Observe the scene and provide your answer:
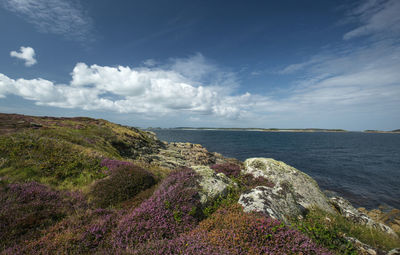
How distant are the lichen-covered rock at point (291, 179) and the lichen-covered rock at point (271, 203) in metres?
2.82

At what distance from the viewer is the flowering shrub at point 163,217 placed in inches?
189

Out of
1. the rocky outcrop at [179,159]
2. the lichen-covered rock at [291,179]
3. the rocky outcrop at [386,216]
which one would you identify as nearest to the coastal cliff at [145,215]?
the lichen-covered rock at [291,179]

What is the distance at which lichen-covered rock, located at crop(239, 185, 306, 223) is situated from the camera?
587 centimetres

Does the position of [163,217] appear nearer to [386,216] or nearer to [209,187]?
[209,187]

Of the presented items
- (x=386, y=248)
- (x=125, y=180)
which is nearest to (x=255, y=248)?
(x=125, y=180)

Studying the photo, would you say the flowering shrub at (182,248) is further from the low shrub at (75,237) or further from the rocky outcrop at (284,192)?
the rocky outcrop at (284,192)

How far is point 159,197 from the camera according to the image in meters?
Result: 6.23

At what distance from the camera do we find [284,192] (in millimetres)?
8164

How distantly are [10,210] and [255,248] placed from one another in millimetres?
8250

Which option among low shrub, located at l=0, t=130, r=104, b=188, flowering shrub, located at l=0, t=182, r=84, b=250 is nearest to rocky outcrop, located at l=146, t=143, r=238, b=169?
low shrub, located at l=0, t=130, r=104, b=188

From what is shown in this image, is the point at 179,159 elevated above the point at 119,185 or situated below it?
below

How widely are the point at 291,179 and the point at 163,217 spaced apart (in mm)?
10798

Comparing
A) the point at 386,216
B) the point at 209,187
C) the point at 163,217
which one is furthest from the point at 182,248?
the point at 386,216

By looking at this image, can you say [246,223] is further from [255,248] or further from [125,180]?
[125,180]
